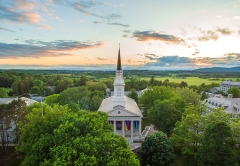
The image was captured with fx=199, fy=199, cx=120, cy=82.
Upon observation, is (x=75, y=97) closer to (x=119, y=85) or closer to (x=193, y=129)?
(x=119, y=85)

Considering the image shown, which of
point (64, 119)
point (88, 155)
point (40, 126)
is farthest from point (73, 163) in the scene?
point (40, 126)

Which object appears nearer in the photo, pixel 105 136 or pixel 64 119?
pixel 105 136

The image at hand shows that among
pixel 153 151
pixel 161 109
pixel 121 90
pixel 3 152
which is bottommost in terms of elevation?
pixel 3 152

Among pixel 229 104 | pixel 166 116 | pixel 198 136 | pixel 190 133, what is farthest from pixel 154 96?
pixel 198 136

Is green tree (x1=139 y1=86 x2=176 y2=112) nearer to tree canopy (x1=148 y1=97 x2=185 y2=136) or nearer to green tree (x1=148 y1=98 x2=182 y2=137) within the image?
tree canopy (x1=148 y1=97 x2=185 y2=136)

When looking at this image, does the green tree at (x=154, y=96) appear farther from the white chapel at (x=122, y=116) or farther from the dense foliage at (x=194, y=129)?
the dense foliage at (x=194, y=129)

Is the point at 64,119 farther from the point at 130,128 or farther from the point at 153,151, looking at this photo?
the point at 130,128

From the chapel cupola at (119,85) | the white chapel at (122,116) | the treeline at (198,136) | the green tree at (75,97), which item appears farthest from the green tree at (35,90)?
the treeline at (198,136)

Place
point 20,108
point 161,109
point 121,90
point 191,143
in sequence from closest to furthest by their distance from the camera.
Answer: point 191,143 → point 20,108 → point 161,109 → point 121,90
